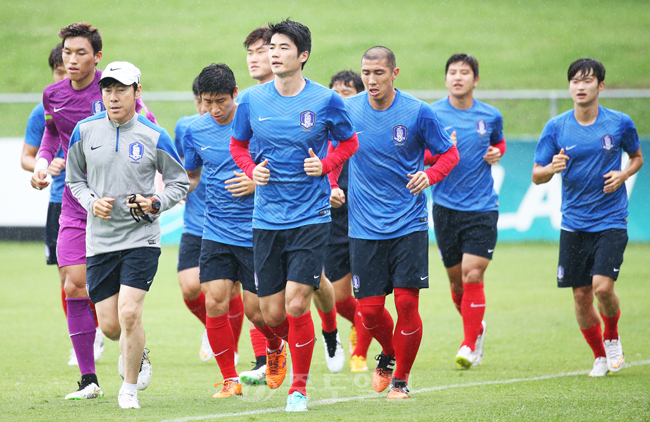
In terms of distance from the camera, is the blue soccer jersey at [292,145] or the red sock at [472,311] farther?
the red sock at [472,311]

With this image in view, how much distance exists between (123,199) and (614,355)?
4.34 metres

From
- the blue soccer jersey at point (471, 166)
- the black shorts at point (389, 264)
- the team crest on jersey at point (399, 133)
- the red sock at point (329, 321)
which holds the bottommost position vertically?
the red sock at point (329, 321)

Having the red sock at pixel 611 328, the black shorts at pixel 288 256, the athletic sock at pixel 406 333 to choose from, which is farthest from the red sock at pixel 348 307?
the black shorts at pixel 288 256

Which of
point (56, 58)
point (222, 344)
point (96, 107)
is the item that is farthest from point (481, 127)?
point (56, 58)

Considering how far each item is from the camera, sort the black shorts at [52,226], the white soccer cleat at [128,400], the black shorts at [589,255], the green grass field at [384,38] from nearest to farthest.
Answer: the white soccer cleat at [128,400]
the black shorts at [589,255]
the black shorts at [52,226]
the green grass field at [384,38]

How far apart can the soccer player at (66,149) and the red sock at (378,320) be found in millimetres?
2029

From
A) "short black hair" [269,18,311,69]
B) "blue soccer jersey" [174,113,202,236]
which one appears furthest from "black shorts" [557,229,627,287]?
"blue soccer jersey" [174,113,202,236]

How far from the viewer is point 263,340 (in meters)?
7.09

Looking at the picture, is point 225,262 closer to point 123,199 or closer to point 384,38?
point 123,199

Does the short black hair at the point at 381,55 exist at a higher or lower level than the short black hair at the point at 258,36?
lower

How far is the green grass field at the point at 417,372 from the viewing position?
535cm

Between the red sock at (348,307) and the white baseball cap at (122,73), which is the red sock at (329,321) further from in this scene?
the white baseball cap at (122,73)

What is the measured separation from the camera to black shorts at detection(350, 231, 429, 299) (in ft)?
19.7

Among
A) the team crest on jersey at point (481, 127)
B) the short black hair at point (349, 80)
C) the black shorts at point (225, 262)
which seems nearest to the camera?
the black shorts at point (225, 262)
